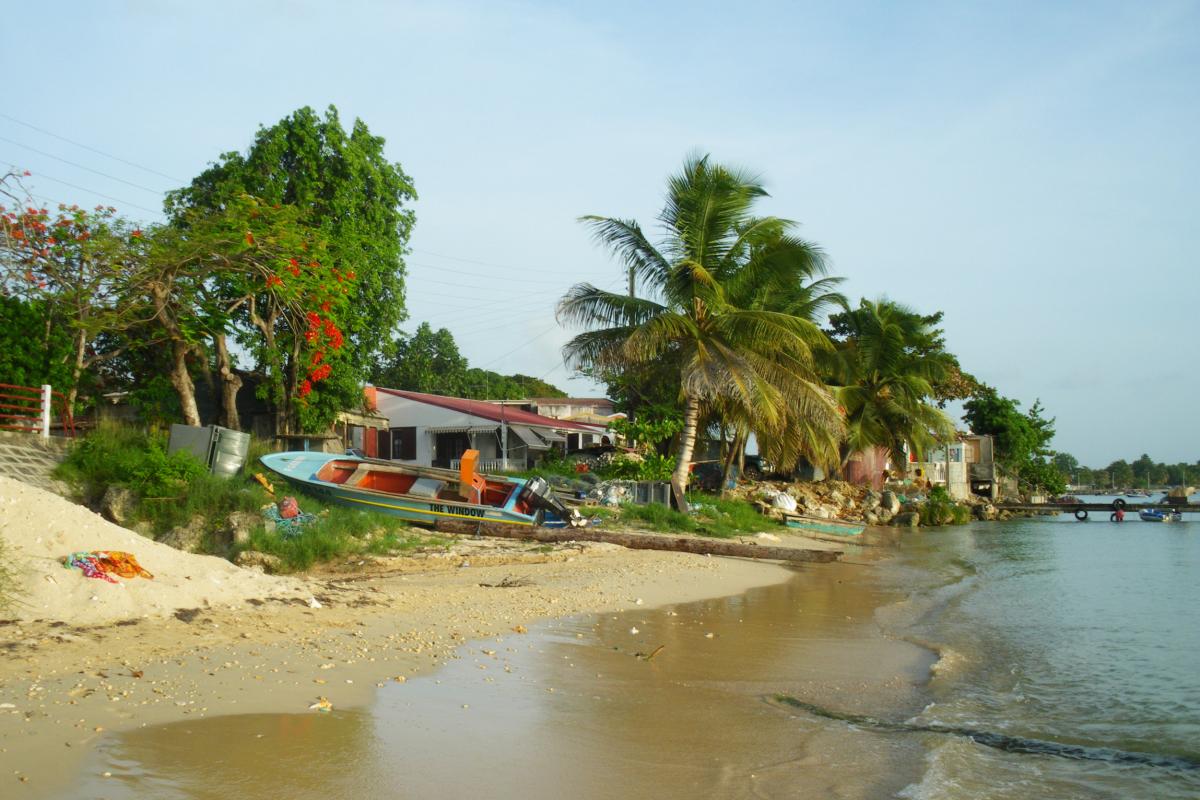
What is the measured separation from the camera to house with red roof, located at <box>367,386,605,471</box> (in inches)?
1266

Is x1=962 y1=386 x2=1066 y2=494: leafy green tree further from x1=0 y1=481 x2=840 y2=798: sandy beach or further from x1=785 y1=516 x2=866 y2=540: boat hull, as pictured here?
x1=0 y1=481 x2=840 y2=798: sandy beach

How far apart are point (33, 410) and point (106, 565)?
1200 cm

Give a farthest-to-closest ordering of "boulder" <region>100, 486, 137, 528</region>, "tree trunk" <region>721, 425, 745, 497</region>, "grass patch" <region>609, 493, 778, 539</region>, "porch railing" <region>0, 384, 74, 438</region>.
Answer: "tree trunk" <region>721, 425, 745, 497</region>
"grass patch" <region>609, 493, 778, 539</region>
"porch railing" <region>0, 384, 74, 438</region>
"boulder" <region>100, 486, 137, 528</region>

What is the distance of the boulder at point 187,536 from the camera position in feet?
46.3

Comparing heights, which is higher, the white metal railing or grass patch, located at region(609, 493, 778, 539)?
the white metal railing

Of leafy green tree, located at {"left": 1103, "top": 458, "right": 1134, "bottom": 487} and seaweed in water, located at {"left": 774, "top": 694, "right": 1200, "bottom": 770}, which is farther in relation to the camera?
leafy green tree, located at {"left": 1103, "top": 458, "right": 1134, "bottom": 487}

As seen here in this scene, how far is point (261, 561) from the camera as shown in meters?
12.8

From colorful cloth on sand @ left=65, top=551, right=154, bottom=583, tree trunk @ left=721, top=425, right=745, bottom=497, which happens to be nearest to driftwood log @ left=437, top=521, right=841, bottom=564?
colorful cloth on sand @ left=65, top=551, right=154, bottom=583

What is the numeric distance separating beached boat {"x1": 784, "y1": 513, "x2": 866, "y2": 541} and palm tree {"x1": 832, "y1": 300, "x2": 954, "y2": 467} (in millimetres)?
9007

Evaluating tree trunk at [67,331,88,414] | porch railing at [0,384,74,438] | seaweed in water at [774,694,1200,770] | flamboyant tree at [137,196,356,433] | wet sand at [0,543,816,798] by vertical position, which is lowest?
seaweed in water at [774,694,1200,770]

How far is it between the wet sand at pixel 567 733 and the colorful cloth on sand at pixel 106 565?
2444mm

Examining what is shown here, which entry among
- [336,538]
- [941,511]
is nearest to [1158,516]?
[941,511]

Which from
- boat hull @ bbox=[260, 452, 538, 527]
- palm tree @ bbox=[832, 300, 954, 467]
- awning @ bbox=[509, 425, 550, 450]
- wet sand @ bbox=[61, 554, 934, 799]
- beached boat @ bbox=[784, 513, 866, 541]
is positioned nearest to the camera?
wet sand @ bbox=[61, 554, 934, 799]

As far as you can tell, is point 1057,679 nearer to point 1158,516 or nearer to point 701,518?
point 701,518
